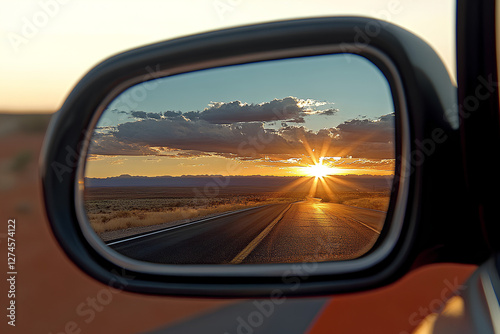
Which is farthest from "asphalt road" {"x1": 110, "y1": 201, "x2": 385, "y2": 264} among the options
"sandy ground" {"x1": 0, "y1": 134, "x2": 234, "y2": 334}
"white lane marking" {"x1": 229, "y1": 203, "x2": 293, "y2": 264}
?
"sandy ground" {"x1": 0, "y1": 134, "x2": 234, "y2": 334}

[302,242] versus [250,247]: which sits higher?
[302,242]

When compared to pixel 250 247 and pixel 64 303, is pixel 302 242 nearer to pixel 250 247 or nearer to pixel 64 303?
pixel 250 247

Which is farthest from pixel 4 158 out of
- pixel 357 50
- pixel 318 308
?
pixel 357 50

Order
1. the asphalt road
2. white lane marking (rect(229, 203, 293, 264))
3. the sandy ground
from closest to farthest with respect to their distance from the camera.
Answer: the asphalt road → the sandy ground → white lane marking (rect(229, 203, 293, 264))

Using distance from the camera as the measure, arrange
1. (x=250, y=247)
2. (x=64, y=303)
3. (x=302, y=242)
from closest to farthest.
Answer: (x=302, y=242)
(x=64, y=303)
(x=250, y=247)

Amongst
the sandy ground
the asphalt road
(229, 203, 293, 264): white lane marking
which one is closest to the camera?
the asphalt road

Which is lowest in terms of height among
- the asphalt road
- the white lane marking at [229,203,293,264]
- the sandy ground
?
the sandy ground

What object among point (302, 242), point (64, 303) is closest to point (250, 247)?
point (302, 242)

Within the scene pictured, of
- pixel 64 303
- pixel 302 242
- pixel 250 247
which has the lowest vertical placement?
pixel 64 303

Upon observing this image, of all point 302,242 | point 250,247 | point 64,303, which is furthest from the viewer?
point 250,247

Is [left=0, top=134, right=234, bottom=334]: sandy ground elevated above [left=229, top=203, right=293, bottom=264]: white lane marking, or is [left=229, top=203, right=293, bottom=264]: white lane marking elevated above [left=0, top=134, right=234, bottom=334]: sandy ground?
[left=229, top=203, right=293, bottom=264]: white lane marking

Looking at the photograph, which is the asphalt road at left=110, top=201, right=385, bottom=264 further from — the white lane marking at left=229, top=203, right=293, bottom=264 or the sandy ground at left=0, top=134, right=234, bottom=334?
the sandy ground at left=0, top=134, right=234, bottom=334

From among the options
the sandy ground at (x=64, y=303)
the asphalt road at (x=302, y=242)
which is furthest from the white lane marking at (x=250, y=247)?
the sandy ground at (x=64, y=303)

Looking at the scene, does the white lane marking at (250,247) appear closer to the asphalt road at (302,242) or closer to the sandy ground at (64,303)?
the asphalt road at (302,242)
